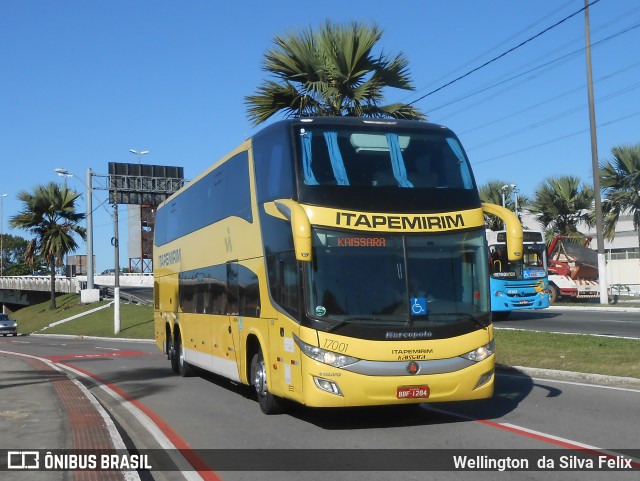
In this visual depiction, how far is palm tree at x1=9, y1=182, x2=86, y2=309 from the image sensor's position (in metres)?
54.3

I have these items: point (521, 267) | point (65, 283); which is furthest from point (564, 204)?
point (65, 283)

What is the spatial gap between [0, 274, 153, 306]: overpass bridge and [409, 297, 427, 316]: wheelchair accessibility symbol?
6103 cm

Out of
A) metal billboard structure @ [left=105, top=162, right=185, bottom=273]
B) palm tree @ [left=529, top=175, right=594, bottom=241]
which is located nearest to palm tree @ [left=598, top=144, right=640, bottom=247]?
palm tree @ [left=529, top=175, right=594, bottom=241]

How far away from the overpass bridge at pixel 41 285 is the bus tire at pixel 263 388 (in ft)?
192

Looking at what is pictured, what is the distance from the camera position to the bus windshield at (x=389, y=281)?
9820 millimetres

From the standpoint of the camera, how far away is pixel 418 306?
9906 mm

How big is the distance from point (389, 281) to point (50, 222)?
49.3 m

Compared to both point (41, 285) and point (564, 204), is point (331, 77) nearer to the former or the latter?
point (564, 204)

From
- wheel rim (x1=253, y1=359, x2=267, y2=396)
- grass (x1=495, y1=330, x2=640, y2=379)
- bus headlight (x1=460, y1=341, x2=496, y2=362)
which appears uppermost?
bus headlight (x1=460, y1=341, x2=496, y2=362)

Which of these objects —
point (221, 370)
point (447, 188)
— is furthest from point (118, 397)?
point (447, 188)

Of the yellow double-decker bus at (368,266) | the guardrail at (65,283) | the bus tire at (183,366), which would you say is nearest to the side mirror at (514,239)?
the yellow double-decker bus at (368,266)

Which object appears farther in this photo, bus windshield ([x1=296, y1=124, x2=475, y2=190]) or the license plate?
bus windshield ([x1=296, y1=124, x2=475, y2=190])

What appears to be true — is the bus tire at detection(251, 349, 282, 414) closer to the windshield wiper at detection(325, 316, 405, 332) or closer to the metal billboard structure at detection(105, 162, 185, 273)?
the windshield wiper at detection(325, 316, 405, 332)

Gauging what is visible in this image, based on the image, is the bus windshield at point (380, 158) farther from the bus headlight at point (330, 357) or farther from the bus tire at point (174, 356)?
the bus tire at point (174, 356)
